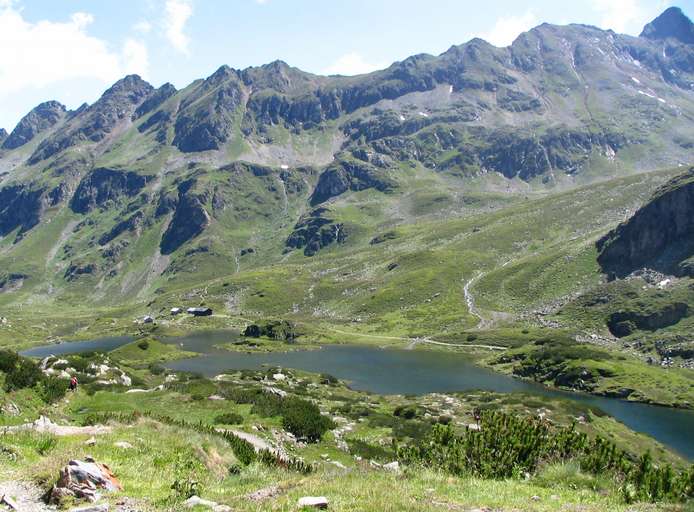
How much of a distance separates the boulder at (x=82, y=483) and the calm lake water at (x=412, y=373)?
76997mm

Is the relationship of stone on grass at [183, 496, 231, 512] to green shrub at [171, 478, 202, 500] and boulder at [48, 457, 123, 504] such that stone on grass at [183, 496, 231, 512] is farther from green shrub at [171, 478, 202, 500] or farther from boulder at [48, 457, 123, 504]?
boulder at [48, 457, 123, 504]

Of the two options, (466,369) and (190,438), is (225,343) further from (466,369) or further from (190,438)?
(190,438)

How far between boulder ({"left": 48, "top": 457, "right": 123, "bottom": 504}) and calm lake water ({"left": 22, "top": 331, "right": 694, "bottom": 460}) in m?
77.0

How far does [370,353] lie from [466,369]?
32.4m

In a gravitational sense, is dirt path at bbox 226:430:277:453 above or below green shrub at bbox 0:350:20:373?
below

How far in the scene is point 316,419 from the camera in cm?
4269

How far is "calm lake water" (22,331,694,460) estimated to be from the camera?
8750 centimetres

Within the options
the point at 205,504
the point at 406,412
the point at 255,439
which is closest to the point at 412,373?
the point at 406,412

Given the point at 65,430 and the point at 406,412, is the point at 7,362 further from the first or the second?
the point at 406,412

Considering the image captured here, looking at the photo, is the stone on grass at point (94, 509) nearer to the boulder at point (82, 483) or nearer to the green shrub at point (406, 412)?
the boulder at point (82, 483)

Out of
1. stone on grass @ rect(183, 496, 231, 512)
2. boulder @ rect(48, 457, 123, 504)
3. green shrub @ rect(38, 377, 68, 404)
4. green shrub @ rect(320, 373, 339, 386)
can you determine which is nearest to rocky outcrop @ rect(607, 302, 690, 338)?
green shrub @ rect(320, 373, 339, 386)

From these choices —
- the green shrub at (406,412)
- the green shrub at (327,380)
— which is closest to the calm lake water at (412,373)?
the green shrub at (327,380)

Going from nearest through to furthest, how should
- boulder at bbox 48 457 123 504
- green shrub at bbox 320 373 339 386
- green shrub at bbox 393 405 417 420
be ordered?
boulder at bbox 48 457 123 504 → green shrub at bbox 393 405 417 420 → green shrub at bbox 320 373 339 386

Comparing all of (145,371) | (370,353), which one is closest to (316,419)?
(145,371)
